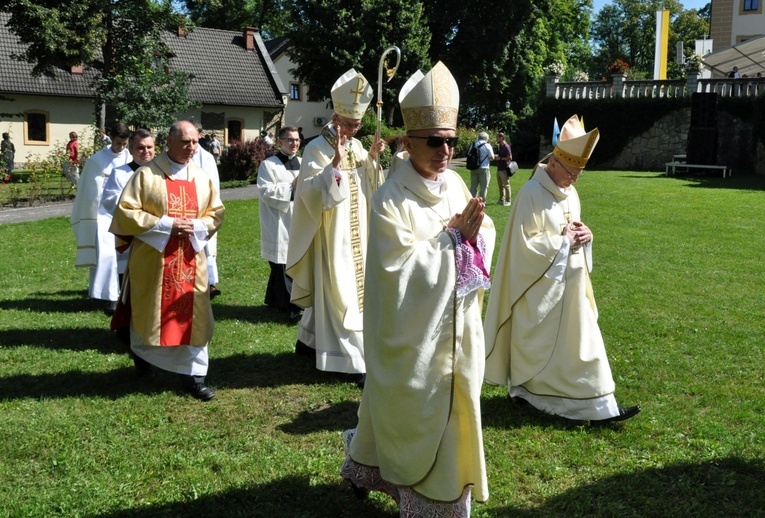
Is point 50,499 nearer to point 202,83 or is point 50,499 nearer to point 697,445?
point 697,445

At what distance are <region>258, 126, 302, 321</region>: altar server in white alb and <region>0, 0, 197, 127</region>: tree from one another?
54.2ft

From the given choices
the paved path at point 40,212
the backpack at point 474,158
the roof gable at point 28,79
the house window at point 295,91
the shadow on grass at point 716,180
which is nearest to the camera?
the backpack at point 474,158

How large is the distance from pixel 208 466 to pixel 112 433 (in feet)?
3.04

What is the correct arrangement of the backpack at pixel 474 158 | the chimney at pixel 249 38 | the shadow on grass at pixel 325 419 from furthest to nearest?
the chimney at pixel 249 38
the backpack at pixel 474 158
the shadow on grass at pixel 325 419

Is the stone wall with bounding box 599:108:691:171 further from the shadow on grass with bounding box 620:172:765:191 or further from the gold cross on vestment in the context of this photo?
the gold cross on vestment

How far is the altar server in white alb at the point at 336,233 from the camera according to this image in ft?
21.5

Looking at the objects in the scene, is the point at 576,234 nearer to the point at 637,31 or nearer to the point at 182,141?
the point at 182,141

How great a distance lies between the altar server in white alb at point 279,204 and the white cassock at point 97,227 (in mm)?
1722

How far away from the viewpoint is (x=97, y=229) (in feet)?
31.4

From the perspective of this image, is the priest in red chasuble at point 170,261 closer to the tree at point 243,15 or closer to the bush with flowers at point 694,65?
the bush with flowers at point 694,65

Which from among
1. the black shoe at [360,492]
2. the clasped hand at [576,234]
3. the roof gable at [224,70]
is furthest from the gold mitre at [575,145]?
the roof gable at [224,70]

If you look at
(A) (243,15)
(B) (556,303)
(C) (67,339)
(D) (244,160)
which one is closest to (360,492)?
(B) (556,303)

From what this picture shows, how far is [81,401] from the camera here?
20.4 feet

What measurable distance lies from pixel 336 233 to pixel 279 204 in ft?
9.17
